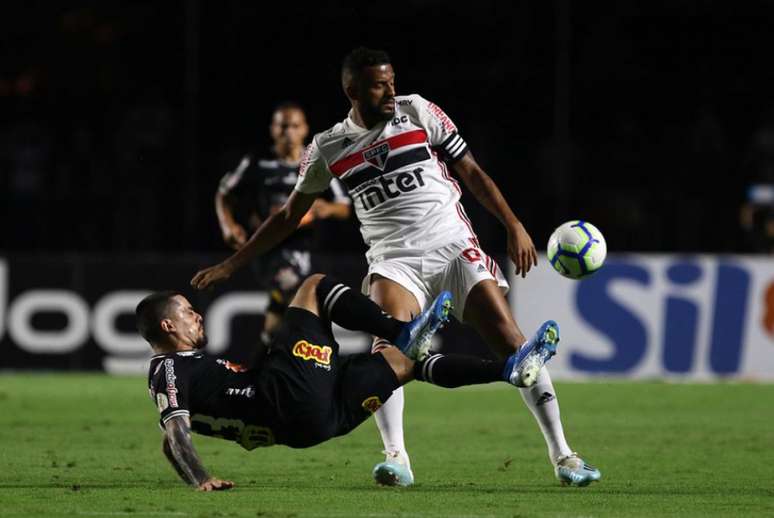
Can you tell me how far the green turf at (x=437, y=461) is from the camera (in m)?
6.39

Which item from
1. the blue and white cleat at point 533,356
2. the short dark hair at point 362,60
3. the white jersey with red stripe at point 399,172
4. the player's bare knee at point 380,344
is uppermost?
the short dark hair at point 362,60

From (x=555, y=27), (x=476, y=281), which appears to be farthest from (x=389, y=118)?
(x=555, y=27)

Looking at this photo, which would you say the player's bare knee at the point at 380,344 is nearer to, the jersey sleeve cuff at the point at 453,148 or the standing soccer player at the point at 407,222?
the standing soccer player at the point at 407,222

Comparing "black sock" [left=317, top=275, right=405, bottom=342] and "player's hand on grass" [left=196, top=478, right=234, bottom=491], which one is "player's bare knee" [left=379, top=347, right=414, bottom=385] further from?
"player's hand on grass" [left=196, top=478, right=234, bottom=491]

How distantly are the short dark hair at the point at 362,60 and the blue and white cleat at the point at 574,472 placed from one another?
7.20 ft

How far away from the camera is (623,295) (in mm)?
15023

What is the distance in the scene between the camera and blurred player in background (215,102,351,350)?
11680 mm

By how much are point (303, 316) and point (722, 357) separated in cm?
917

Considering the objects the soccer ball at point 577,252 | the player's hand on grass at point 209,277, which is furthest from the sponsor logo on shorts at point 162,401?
the soccer ball at point 577,252

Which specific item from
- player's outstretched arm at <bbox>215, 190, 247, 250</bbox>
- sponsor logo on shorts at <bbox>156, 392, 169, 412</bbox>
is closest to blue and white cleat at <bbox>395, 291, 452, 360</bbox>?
sponsor logo on shorts at <bbox>156, 392, 169, 412</bbox>

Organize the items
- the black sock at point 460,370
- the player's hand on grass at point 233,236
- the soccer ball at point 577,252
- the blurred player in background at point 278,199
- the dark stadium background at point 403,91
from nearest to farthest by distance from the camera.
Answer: the black sock at point 460,370 < the soccer ball at point 577,252 < the player's hand on grass at point 233,236 < the blurred player in background at point 278,199 < the dark stadium background at point 403,91

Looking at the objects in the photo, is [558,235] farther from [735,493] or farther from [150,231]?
[150,231]

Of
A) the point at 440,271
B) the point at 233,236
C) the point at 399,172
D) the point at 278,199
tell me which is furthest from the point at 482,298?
the point at 278,199

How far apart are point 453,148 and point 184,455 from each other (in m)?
2.14
